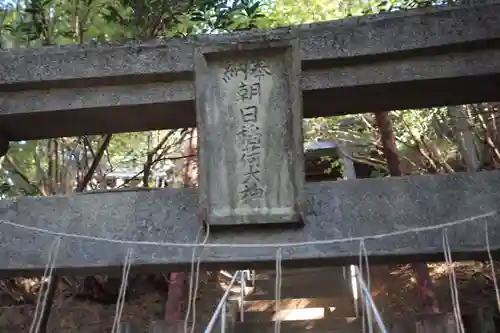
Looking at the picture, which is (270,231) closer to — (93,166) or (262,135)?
(262,135)

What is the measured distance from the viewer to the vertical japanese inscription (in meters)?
3.10

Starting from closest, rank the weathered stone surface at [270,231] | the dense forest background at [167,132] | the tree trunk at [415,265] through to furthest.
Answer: the weathered stone surface at [270,231], the dense forest background at [167,132], the tree trunk at [415,265]

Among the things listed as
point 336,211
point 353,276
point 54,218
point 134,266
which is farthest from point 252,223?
point 353,276

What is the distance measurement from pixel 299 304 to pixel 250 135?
435 cm

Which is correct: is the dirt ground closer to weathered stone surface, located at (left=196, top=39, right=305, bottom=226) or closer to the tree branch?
the tree branch

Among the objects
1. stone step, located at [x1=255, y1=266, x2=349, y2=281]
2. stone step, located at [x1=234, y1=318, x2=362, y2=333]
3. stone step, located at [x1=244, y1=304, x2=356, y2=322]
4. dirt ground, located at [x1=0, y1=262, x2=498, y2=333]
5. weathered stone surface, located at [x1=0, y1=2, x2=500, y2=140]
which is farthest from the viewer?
stone step, located at [x1=255, y1=266, x2=349, y2=281]

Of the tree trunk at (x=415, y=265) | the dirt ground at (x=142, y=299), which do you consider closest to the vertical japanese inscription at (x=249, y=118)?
the tree trunk at (x=415, y=265)

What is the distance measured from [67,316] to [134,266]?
5131mm

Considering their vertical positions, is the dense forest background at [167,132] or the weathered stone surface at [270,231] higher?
the dense forest background at [167,132]

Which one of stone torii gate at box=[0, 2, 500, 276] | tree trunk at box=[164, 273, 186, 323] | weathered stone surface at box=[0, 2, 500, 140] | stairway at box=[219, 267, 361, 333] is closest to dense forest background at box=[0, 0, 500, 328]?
tree trunk at box=[164, 273, 186, 323]

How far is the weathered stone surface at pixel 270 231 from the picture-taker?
304cm

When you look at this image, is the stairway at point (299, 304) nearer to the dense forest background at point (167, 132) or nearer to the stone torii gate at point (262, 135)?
the dense forest background at point (167, 132)

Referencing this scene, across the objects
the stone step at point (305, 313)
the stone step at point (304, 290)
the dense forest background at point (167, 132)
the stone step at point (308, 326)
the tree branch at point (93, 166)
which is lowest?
the stone step at point (308, 326)

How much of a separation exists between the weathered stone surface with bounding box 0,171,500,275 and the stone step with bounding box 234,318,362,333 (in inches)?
108
